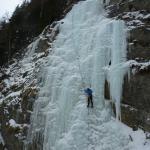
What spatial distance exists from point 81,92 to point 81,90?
0.09 m

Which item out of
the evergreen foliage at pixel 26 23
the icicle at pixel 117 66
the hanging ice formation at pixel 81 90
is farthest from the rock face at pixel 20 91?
the evergreen foliage at pixel 26 23

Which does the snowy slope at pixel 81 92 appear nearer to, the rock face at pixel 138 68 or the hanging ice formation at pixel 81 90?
the hanging ice formation at pixel 81 90

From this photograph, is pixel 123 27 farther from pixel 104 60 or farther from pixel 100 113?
pixel 100 113


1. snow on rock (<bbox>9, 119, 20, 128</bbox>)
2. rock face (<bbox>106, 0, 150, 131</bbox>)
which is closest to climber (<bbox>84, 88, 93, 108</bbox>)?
rock face (<bbox>106, 0, 150, 131</bbox>)

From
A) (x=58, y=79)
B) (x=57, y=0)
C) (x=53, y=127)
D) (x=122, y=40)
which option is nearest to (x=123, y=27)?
(x=122, y=40)

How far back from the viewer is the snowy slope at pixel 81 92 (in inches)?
547

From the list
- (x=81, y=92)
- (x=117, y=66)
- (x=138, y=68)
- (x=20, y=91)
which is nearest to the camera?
(x=138, y=68)

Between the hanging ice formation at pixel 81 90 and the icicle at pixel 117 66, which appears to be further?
the icicle at pixel 117 66

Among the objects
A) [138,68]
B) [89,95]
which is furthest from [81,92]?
[138,68]

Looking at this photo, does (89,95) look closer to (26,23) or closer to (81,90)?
(81,90)

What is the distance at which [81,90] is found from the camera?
1523cm

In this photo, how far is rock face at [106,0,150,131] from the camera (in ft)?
45.6

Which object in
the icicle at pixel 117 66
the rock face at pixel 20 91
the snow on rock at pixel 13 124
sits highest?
the icicle at pixel 117 66

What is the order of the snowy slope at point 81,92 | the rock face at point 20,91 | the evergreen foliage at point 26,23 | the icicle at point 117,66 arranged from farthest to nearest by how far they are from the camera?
the evergreen foliage at point 26,23
the rock face at point 20,91
the icicle at point 117,66
the snowy slope at point 81,92
